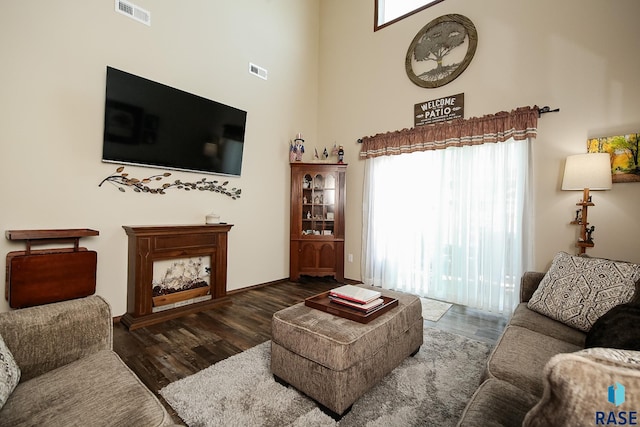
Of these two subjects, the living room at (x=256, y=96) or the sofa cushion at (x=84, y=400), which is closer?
the sofa cushion at (x=84, y=400)

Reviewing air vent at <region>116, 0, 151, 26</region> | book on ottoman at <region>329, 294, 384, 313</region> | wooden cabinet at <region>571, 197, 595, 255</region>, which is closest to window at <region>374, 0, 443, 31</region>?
air vent at <region>116, 0, 151, 26</region>

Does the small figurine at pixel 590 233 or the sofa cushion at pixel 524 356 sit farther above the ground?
the small figurine at pixel 590 233

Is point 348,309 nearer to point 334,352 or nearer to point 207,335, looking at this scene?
A: point 334,352

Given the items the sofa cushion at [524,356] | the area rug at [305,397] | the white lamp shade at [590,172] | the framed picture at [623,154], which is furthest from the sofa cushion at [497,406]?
the framed picture at [623,154]

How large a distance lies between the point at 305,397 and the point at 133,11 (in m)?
3.88

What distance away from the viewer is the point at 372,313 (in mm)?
1779

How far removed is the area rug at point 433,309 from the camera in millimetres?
3015

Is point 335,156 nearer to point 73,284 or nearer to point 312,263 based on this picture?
point 312,263

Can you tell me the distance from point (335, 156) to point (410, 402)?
3.62 m

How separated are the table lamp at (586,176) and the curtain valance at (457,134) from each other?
23.3 inches

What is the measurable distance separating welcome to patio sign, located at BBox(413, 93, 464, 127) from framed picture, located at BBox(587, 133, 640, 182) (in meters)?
1.36

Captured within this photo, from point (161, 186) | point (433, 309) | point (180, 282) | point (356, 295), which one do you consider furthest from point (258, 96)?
point (433, 309)

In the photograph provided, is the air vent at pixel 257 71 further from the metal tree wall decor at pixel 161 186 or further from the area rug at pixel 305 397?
the area rug at pixel 305 397

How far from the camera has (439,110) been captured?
3.58 meters
